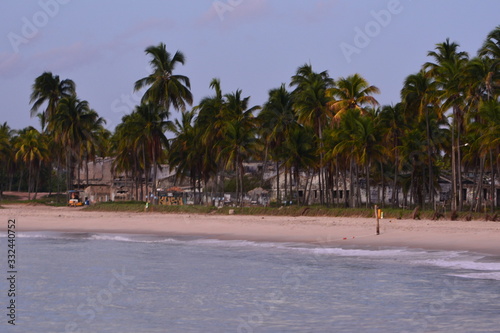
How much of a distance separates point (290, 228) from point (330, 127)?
2310cm

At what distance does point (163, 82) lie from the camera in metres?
61.2

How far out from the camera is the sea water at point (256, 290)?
1477cm

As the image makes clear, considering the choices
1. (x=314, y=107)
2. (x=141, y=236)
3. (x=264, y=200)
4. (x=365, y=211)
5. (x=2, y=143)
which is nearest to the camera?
(x=141, y=236)

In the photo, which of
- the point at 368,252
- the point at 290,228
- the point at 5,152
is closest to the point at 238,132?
the point at 290,228

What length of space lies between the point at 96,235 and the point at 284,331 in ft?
88.2

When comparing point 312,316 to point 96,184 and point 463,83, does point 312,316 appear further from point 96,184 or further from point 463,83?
point 96,184

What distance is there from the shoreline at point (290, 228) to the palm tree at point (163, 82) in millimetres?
12927

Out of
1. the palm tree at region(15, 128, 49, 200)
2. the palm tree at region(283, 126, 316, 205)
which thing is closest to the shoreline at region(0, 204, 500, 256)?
the palm tree at region(283, 126, 316, 205)

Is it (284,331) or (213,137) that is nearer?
(284,331)

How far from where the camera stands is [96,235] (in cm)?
3906

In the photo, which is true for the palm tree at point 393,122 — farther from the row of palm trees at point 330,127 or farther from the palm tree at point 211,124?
the palm tree at point 211,124

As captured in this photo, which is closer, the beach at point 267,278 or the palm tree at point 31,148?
the beach at point 267,278

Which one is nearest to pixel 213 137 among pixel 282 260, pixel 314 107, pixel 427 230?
pixel 314 107

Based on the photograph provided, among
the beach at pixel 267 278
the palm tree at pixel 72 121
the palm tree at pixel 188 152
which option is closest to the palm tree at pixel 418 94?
the beach at pixel 267 278
